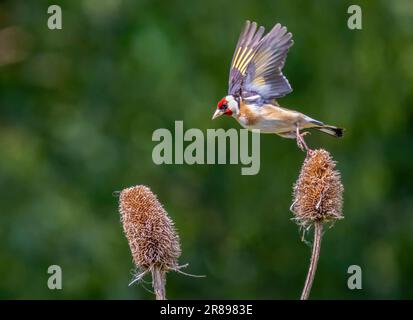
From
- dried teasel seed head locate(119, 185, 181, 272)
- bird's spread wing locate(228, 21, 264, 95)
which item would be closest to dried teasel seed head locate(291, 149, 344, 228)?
dried teasel seed head locate(119, 185, 181, 272)

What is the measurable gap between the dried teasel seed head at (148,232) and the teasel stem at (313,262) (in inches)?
27.3

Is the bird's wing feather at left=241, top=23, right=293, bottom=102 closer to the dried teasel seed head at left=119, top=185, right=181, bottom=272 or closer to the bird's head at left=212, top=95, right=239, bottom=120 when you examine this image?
the bird's head at left=212, top=95, right=239, bottom=120

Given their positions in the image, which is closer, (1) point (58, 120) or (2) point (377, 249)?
(2) point (377, 249)

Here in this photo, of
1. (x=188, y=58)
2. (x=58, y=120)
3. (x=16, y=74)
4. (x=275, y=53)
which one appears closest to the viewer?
(x=275, y=53)

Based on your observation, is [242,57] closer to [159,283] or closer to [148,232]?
[148,232]

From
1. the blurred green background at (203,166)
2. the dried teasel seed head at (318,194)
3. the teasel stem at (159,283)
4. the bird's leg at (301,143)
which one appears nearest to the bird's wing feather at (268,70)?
the bird's leg at (301,143)

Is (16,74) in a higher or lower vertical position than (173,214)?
higher

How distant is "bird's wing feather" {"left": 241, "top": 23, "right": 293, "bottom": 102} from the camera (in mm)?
5383

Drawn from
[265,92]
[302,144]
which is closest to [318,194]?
[302,144]

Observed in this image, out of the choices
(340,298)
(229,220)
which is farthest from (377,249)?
(229,220)

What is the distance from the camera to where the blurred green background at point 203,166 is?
466 inches

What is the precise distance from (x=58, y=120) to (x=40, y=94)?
1027mm

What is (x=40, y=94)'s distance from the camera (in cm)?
1505

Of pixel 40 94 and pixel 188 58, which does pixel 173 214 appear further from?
pixel 40 94
